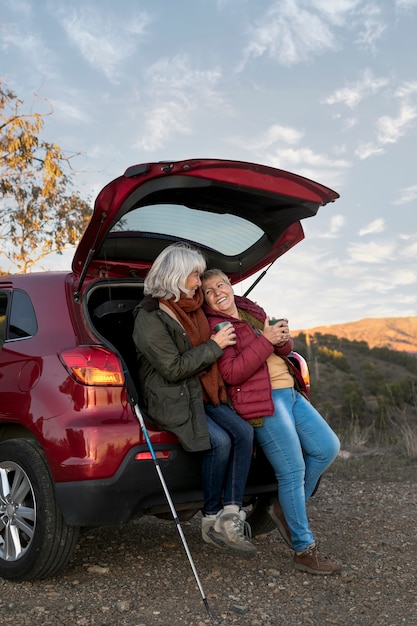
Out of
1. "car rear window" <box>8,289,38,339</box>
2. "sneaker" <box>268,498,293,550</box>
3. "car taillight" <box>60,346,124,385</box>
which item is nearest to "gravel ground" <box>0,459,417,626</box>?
"sneaker" <box>268,498,293,550</box>

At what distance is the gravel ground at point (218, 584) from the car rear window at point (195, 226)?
6.69 ft

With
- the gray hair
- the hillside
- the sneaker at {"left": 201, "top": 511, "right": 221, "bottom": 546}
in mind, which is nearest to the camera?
the sneaker at {"left": 201, "top": 511, "right": 221, "bottom": 546}

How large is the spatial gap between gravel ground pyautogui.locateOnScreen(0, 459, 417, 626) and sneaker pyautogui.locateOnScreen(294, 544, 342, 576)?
0.04m

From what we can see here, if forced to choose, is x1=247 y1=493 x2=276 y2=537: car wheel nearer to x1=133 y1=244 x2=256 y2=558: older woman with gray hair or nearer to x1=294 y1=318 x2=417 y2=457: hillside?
x1=133 y1=244 x2=256 y2=558: older woman with gray hair

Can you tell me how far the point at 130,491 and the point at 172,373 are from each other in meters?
0.65

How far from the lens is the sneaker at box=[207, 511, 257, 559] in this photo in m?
3.84

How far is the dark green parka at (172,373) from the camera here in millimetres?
3838

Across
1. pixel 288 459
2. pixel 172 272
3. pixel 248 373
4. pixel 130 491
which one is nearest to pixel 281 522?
pixel 288 459

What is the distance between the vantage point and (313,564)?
4.17m

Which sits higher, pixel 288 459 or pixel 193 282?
pixel 193 282

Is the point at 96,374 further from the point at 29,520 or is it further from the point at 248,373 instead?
the point at 29,520

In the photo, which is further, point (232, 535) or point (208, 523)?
point (208, 523)

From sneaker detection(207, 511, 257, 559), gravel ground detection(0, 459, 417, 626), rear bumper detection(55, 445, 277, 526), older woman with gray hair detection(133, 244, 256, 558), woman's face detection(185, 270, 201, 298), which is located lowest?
gravel ground detection(0, 459, 417, 626)

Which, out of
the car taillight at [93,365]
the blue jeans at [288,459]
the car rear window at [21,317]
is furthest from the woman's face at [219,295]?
the car rear window at [21,317]
